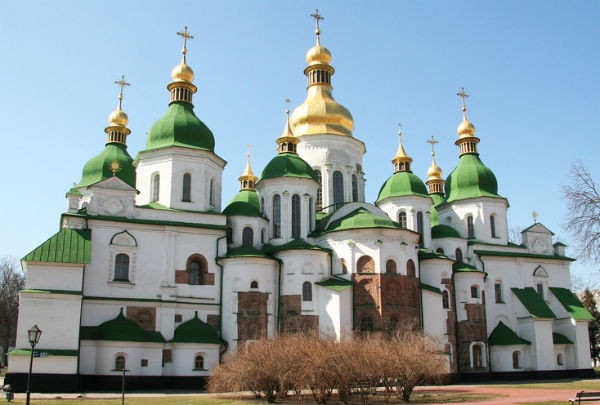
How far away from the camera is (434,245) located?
40062 mm

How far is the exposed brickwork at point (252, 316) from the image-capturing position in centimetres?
3116

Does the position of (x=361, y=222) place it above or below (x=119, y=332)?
above

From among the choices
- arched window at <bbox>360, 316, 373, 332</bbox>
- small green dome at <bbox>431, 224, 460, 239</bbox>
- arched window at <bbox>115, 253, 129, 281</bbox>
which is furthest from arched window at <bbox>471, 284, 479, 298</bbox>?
arched window at <bbox>115, 253, 129, 281</bbox>

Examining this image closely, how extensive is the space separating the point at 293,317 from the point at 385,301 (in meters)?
4.94

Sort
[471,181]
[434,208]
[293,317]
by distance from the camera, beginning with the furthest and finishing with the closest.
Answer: [434,208] → [471,181] → [293,317]

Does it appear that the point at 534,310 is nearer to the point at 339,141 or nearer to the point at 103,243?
the point at 339,141

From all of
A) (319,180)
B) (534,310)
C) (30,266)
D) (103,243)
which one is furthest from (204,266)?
(534,310)

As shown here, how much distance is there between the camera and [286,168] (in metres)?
36.3

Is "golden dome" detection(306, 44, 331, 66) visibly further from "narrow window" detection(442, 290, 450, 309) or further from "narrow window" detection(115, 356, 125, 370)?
"narrow window" detection(115, 356, 125, 370)

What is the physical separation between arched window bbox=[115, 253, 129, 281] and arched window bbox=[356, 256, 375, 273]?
A: 475 inches

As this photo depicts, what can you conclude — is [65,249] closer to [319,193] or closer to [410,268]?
[319,193]

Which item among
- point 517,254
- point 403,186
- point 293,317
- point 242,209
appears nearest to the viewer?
point 293,317

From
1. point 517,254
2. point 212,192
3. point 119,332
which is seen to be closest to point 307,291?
point 212,192

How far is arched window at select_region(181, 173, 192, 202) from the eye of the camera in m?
33.4
